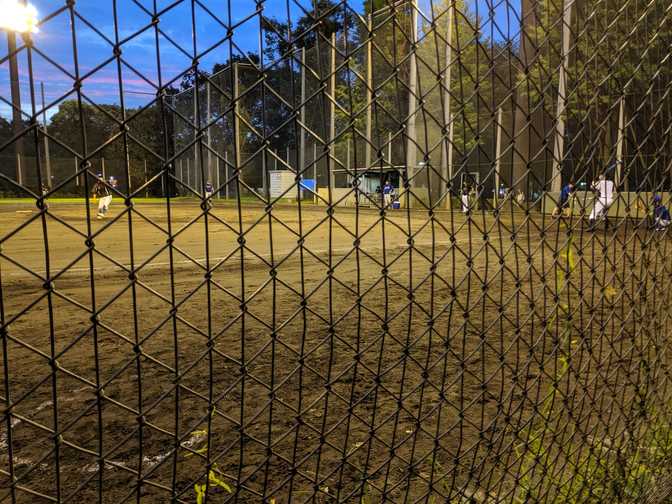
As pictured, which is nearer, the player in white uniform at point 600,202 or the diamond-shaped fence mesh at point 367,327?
the diamond-shaped fence mesh at point 367,327

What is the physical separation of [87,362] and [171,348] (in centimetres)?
56

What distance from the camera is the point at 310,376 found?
3256 mm

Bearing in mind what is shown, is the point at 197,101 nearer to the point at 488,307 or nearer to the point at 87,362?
the point at 87,362

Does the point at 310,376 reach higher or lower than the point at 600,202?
lower

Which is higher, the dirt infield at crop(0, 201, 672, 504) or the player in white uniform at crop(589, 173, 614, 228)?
the player in white uniform at crop(589, 173, 614, 228)

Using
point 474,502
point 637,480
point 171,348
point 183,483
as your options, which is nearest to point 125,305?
point 171,348

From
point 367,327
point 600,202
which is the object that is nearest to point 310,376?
point 367,327

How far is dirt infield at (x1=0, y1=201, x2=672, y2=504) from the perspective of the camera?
58.4 inches

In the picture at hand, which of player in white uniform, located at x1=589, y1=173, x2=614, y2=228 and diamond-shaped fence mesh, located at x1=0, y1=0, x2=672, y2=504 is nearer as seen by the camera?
diamond-shaped fence mesh, located at x1=0, y1=0, x2=672, y2=504

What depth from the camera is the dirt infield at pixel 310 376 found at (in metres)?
1.48

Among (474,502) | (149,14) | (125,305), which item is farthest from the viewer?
(125,305)

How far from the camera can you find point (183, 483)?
6.90 feet

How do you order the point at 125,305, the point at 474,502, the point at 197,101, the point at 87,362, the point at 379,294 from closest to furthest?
the point at 197,101 → the point at 474,502 → the point at 87,362 → the point at 125,305 → the point at 379,294

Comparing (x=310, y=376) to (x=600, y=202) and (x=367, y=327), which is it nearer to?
(x=367, y=327)
